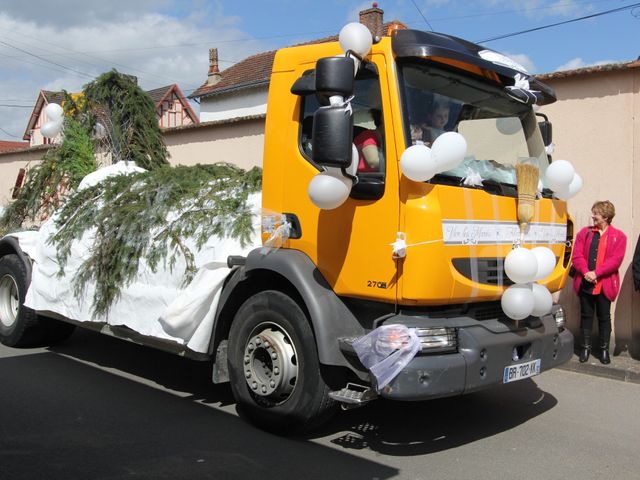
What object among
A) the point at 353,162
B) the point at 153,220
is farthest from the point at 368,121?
the point at 153,220

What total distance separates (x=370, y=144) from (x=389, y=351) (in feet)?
4.45

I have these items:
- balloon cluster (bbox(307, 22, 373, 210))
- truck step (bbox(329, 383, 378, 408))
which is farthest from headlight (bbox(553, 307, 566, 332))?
balloon cluster (bbox(307, 22, 373, 210))

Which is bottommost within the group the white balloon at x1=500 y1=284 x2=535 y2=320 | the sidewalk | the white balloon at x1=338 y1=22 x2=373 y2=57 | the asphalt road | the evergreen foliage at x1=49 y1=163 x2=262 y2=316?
the asphalt road

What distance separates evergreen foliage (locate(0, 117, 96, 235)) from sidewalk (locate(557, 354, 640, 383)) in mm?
5923

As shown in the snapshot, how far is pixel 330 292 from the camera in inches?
174

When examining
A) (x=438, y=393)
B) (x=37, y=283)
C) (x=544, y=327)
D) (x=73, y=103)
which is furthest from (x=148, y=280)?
(x=73, y=103)

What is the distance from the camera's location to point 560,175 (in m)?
4.88

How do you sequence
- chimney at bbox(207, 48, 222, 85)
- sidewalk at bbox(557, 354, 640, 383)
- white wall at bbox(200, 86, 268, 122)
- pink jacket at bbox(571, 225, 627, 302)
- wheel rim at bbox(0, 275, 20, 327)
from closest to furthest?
sidewalk at bbox(557, 354, 640, 383) → pink jacket at bbox(571, 225, 627, 302) → wheel rim at bbox(0, 275, 20, 327) → white wall at bbox(200, 86, 268, 122) → chimney at bbox(207, 48, 222, 85)

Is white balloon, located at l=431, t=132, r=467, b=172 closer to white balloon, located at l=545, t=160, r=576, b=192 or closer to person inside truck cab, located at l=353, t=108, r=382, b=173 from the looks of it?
person inside truck cab, located at l=353, t=108, r=382, b=173

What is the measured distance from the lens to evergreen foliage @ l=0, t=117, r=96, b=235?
304 inches

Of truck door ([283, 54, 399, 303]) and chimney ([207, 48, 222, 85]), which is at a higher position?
chimney ([207, 48, 222, 85])

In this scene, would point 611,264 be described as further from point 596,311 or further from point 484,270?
point 484,270

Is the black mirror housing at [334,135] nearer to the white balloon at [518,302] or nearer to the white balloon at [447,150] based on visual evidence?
the white balloon at [447,150]

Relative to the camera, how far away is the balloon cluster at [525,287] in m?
4.26
